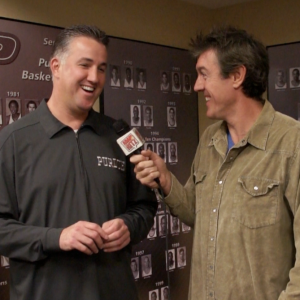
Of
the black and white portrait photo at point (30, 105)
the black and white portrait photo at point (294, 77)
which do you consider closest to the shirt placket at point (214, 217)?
the black and white portrait photo at point (30, 105)

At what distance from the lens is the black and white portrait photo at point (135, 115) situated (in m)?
2.73

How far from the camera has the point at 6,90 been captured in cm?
214

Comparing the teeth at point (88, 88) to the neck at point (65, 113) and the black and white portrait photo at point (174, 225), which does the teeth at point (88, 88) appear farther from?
the black and white portrait photo at point (174, 225)

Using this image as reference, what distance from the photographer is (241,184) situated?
5.00 ft

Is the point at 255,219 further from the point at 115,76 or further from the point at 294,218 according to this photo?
the point at 115,76

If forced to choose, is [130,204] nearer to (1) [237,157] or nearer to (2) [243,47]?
(1) [237,157]

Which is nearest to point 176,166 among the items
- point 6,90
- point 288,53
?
point 288,53

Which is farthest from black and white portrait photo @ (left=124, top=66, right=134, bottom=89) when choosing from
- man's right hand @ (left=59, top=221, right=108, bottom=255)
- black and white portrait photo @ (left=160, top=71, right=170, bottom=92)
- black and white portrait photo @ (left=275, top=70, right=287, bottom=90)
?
man's right hand @ (left=59, top=221, right=108, bottom=255)

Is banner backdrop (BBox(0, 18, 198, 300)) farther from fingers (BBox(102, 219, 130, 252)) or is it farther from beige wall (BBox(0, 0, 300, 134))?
fingers (BBox(102, 219, 130, 252))

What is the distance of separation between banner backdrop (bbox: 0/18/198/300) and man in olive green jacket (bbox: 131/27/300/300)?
0.80 meters

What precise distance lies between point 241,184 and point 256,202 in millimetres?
83

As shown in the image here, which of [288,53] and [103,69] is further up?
[288,53]

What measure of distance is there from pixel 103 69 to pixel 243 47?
541mm

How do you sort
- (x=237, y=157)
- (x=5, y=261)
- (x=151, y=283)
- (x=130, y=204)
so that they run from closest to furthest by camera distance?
(x=237, y=157) → (x=130, y=204) → (x=5, y=261) → (x=151, y=283)
